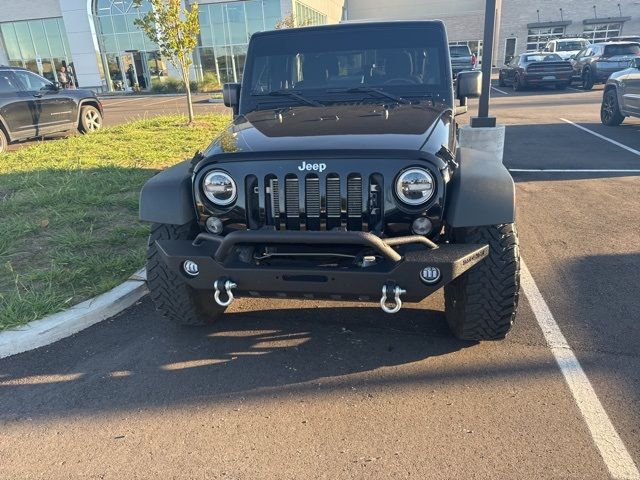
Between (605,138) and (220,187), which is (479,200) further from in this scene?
(605,138)

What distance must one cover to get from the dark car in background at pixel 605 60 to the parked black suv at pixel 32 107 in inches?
707

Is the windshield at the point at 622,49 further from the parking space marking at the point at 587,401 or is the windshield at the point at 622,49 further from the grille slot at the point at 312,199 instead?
the grille slot at the point at 312,199

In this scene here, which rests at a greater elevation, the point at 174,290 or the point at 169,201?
the point at 169,201

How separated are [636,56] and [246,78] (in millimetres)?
18832

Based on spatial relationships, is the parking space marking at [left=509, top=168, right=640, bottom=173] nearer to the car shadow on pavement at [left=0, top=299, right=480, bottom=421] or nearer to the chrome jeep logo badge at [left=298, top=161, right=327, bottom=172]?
the car shadow on pavement at [left=0, top=299, right=480, bottom=421]

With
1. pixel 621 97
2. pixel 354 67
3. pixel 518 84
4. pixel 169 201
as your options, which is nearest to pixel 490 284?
pixel 169 201

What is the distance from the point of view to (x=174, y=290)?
311 centimetres

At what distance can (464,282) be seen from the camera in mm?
2789

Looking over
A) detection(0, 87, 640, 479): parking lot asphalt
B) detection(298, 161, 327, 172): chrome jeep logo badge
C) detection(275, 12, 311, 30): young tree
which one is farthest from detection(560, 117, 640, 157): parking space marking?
detection(275, 12, 311, 30): young tree

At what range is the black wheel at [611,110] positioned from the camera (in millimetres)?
10359

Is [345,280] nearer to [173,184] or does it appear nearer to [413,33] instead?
[173,184]

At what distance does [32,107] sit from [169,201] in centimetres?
906

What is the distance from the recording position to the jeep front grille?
8.54 feet

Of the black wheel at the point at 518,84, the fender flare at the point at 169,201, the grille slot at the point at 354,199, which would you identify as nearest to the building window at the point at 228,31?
the black wheel at the point at 518,84
